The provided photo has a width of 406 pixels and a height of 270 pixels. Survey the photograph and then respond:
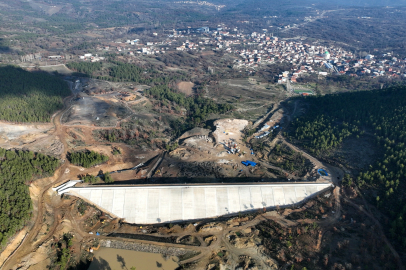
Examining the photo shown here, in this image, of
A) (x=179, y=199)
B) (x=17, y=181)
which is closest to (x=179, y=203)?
(x=179, y=199)

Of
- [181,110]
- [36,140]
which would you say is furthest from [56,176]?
[181,110]

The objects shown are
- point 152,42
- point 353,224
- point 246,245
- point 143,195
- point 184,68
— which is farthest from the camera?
point 152,42

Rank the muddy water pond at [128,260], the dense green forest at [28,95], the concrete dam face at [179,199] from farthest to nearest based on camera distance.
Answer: the dense green forest at [28,95]
the concrete dam face at [179,199]
the muddy water pond at [128,260]

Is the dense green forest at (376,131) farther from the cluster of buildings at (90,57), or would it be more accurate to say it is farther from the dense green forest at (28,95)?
the cluster of buildings at (90,57)

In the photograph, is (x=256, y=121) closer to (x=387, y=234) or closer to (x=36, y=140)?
(x=387, y=234)

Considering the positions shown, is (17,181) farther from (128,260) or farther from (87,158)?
(128,260)

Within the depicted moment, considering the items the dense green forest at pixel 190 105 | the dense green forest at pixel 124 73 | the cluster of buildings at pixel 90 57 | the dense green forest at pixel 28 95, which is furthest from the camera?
the cluster of buildings at pixel 90 57

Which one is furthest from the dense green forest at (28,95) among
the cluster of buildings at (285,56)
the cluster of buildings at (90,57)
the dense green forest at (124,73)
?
the cluster of buildings at (285,56)
